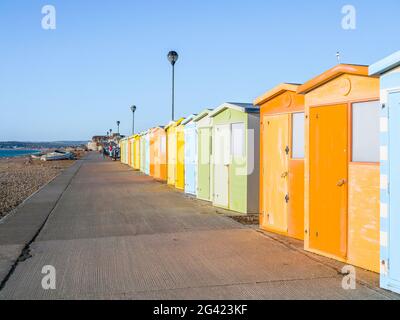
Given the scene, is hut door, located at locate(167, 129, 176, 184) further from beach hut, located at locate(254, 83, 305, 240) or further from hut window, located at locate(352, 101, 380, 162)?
hut window, located at locate(352, 101, 380, 162)

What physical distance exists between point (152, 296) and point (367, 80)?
388cm

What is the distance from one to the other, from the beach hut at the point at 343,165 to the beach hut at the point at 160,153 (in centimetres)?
1433

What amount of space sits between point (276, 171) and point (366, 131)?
2.81 meters

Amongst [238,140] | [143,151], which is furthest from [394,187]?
[143,151]

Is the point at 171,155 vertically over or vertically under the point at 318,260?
over

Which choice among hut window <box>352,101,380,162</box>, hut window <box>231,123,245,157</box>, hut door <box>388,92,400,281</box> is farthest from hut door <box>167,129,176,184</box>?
hut door <box>388,92,400,281</box>

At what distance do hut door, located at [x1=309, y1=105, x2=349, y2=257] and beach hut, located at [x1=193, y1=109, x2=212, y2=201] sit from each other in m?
6.36

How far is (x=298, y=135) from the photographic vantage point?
8.11m

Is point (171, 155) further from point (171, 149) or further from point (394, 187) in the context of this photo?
point (394, 187)

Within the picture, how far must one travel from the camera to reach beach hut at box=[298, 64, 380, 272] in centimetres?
600

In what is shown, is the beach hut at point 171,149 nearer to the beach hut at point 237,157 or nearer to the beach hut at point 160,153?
the beach hut at point 160,153

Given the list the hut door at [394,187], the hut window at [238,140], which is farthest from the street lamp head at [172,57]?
the hut door at [394,187]

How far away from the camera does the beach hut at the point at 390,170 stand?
5199 millimetres
